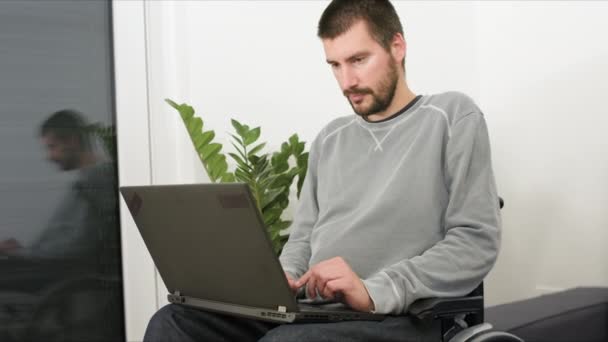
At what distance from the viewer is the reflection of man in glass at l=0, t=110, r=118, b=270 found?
2.36 m

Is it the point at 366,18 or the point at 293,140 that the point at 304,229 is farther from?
the point at 293,140

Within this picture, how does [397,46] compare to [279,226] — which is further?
[279,226]

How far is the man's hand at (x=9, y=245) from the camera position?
88.6 inches

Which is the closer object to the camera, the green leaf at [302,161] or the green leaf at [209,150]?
the green leaf at [209,150]

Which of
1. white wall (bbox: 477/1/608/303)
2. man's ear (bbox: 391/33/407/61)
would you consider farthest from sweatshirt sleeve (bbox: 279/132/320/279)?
white wall (bbox: 477/1/608/303)

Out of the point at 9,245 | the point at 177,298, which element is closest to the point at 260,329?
the point at 177,298

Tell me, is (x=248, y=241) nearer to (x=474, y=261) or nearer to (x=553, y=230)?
(x=474, y=261)

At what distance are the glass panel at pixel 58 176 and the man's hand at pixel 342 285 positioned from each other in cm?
132

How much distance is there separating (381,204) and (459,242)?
212 mm

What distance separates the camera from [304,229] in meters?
1.83

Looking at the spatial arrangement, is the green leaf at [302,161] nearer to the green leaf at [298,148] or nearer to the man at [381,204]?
the green leaf at [298,148]

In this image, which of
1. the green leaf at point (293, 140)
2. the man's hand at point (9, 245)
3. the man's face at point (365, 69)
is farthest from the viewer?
the green leaf at point (293, 140)

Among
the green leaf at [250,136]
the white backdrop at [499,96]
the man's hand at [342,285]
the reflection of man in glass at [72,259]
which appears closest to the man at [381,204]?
the man's hand at [342,285]

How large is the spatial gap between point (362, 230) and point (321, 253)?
13cm
